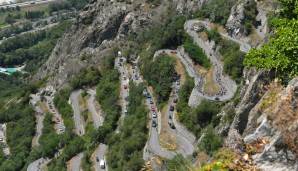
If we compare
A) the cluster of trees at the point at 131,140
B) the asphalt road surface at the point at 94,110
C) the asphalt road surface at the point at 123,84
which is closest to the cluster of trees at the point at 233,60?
the cluster of trees at the point at 131,140

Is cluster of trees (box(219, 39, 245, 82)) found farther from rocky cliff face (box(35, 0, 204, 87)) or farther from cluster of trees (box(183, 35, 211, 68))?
rocky cliff face (box(35, 0, 204, 87))

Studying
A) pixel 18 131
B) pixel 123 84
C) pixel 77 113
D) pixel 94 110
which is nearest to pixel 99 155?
pixel 94 110

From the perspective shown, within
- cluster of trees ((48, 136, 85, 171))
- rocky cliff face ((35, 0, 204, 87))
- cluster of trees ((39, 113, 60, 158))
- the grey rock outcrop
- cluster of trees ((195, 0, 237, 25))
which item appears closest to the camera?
cluster of trees ((48, 136, 85, 171))

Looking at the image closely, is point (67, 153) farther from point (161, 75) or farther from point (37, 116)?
point (37, 116)

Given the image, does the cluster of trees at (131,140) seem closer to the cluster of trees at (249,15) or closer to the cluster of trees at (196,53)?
the cluster of trees at (196,53)

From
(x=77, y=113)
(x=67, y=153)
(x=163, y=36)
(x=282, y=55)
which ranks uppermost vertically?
(x=282, y=55)

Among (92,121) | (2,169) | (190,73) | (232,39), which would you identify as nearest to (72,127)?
(92,121)

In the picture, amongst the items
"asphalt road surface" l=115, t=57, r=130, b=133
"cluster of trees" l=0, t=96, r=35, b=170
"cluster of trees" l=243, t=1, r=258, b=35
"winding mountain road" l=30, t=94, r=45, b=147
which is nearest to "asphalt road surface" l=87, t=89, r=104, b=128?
"asphalt road surface" l=115, t=57, r=130, b=133
